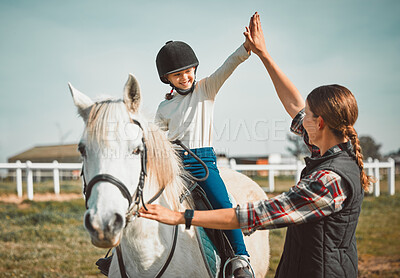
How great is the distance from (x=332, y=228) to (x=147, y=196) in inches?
42.8

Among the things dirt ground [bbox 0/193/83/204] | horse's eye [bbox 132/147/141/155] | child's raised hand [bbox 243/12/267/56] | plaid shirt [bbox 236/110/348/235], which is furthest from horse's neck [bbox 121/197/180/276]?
dirt ground [bbox 0/193/83/204]

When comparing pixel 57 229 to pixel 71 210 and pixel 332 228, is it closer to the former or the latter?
pixel 71 210

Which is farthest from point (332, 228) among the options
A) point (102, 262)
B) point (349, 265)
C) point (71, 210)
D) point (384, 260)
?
point (71, 210)

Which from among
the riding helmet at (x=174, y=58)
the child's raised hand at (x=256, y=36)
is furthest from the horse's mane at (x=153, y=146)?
the child's raised hand at (x=256, y=36)

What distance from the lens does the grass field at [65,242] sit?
5234 millimetres

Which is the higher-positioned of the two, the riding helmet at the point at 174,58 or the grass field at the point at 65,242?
the riding helmet at the point at 174,58

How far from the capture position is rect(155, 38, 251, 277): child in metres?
2.39

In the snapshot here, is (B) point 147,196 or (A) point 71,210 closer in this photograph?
(B) point 147,196

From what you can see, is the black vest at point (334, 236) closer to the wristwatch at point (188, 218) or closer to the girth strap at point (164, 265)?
the wristwatch at point (188, 218)

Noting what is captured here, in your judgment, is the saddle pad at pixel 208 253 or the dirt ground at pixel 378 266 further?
the dirt ground at pixel 378 266

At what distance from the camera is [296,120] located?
2.06m

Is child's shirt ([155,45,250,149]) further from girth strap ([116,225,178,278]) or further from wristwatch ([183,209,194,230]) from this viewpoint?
wristwatch ([183,209,194,230])

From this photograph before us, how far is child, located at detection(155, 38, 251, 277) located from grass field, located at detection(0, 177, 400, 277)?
362cm

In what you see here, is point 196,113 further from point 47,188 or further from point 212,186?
point 47,188
